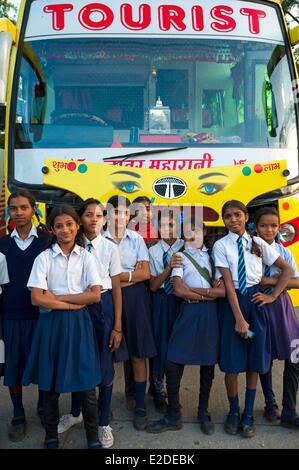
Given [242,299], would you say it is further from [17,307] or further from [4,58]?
[4,58]

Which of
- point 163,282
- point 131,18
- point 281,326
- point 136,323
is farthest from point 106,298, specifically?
point 131,18

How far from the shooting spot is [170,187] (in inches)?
148

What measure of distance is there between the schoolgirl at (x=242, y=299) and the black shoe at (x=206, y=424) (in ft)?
0.40

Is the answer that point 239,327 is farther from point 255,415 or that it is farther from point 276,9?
point 276,9

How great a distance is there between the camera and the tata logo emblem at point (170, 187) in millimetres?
3727

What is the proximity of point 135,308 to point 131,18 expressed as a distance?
2.61 meters

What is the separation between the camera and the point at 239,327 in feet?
10.4

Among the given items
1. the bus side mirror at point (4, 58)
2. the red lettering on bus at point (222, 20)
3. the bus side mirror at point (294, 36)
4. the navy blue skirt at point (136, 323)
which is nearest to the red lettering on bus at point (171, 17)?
the red lettering on bus at point (222, 20)

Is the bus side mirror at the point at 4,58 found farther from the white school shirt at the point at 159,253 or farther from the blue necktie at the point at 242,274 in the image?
the blue necktie at the point at 242,274

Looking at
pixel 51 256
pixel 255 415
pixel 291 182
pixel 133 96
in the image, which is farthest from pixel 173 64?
pixel 255 415

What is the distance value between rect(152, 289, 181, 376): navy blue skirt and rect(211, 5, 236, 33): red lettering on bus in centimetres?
246

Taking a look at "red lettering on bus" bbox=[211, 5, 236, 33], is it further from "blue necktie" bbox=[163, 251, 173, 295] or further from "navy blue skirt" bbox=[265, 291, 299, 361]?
"navy blue skirt" bbox=[265, 291, 299, 361]

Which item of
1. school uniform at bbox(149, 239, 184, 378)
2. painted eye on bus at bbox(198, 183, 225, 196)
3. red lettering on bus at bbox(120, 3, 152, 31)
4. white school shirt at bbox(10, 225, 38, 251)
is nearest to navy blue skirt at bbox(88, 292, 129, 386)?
school uniform at bbox(149, 239, 184, 378)

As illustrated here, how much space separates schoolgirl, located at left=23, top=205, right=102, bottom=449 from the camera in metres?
2.90
